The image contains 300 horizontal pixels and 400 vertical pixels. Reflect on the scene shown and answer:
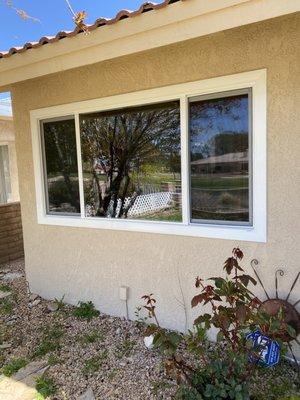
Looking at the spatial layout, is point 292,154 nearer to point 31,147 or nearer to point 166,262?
point 166,262

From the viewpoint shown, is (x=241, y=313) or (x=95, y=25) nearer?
(x=241, y=313)

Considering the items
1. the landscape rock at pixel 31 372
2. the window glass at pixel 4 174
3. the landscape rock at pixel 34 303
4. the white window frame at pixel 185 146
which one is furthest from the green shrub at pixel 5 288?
the window glass at pixel 4 174

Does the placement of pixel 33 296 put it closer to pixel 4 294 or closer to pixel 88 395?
pixel 4 294

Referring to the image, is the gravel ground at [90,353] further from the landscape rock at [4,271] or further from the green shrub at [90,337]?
the landscape rock at [4,271]

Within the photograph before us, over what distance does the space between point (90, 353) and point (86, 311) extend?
3.59 feet

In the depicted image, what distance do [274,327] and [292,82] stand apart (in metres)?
2.46

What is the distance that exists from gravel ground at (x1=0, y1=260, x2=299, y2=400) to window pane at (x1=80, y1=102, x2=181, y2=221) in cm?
171

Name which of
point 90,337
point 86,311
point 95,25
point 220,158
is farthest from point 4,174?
point 220,158

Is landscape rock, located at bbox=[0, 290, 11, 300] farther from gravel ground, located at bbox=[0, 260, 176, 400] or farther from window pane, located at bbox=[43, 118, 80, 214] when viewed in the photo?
window pane, located at bbox=[43, 118, 80, 214]

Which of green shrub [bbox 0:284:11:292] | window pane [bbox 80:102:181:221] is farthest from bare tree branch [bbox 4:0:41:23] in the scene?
green shrub [bbox 0:284:11:292]

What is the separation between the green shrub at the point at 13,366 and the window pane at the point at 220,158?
2.82m

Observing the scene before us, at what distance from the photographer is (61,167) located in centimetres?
574

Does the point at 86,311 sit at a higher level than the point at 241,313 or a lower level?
lower

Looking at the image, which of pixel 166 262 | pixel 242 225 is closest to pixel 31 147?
pixel 166 262
